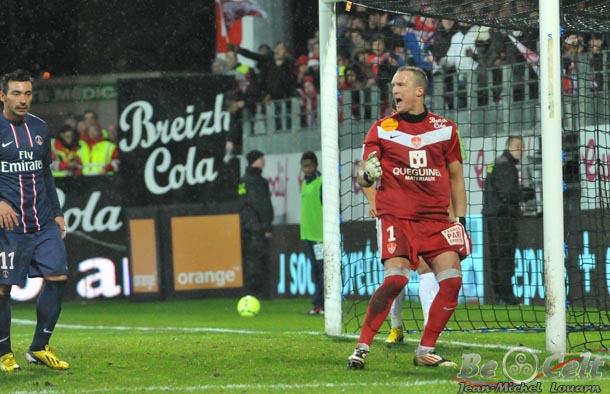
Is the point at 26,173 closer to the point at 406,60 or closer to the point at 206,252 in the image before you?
the point at 406,60

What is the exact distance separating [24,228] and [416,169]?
2.74 metres

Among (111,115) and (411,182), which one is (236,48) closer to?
(111,115)

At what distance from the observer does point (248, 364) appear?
891 cm

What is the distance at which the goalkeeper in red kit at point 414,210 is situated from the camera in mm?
8406

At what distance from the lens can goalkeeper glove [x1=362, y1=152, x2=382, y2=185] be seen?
26.9ft

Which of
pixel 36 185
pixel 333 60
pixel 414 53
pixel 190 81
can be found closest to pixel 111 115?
pixel 190 81

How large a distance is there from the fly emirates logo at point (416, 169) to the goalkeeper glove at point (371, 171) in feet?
0.88

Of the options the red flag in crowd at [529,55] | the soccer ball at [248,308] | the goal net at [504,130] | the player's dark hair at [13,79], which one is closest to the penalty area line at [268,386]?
the player's dark hair at [13,79]

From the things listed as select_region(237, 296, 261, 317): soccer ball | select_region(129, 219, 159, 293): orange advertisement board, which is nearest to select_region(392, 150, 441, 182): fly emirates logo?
select_region(237, 296, 261, 317): soccer ball

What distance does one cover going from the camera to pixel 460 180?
8680 mm

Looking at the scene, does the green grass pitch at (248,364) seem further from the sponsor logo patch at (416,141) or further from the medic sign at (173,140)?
Result: the medic sign at (173,140)

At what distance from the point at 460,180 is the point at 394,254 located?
0.73m

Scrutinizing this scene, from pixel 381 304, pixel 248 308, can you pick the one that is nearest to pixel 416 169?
pixel 381 304

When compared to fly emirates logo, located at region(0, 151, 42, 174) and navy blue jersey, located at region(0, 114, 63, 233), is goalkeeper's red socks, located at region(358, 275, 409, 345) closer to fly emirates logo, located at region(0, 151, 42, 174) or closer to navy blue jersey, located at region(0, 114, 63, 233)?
navy blue jersey, located at region(0, 114, 63, 233)
